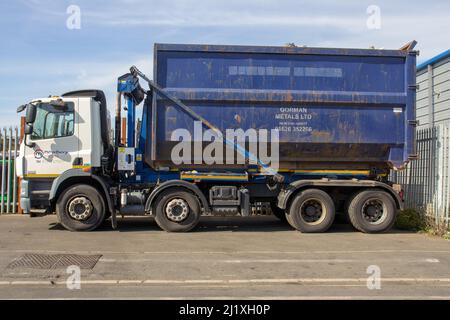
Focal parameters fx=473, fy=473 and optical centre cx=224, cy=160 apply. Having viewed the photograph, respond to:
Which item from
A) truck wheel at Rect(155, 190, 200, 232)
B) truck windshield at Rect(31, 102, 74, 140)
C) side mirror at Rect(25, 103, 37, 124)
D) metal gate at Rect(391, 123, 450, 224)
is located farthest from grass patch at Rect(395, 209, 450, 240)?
side mirror at Rect(25, 103, 37, 124)

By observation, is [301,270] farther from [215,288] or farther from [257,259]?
[215,288]

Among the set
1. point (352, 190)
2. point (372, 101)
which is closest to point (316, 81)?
point (372, 101)

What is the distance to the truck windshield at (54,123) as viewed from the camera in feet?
33.6

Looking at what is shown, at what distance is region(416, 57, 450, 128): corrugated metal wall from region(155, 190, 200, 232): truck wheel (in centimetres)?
843

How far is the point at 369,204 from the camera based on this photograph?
1064 cm

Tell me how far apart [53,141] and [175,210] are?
3.03 m

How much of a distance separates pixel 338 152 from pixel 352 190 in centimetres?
97

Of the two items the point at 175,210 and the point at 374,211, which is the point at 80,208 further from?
the point at 374,211

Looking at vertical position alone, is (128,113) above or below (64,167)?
above

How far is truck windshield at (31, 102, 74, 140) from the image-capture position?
10242 mm

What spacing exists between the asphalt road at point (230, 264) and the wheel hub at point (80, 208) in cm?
43

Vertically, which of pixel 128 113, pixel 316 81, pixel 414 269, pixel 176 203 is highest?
pixel 316 81
